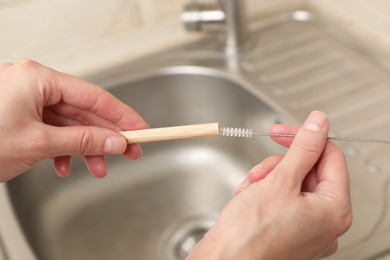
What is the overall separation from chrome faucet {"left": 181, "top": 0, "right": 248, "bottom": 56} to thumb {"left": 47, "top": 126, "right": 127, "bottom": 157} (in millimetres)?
365

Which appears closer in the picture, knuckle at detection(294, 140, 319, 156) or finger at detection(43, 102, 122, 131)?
knuckle at detection(294, 140, 319, 156)

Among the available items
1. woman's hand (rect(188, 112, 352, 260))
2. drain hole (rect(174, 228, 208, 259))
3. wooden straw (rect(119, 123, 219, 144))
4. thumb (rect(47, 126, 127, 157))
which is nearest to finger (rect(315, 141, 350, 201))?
woman's hand (rect(188, 112, 352, 260))

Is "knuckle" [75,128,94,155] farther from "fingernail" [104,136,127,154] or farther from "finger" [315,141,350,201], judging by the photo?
"finger" [315,141,350,201]

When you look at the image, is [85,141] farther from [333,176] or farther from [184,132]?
[333,176]

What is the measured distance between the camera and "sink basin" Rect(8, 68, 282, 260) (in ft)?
2.77

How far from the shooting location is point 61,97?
2.09ft

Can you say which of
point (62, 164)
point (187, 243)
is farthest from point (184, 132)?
point (187, 243)

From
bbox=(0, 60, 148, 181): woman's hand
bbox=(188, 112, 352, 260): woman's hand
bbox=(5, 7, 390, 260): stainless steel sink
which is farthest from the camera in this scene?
bbox=(5, 7, 390, 260): stainless steel sink

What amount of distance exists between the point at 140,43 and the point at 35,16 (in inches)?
7.2

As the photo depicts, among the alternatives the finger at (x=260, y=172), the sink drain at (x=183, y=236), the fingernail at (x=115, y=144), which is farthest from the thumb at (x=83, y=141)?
the sink drain at (x=183, y=236)

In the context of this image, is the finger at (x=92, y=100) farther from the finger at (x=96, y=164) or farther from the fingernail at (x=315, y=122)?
the fingernail at (x=315, y=122)

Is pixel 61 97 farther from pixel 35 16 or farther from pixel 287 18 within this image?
pixel 287 18

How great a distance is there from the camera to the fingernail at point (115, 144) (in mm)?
600

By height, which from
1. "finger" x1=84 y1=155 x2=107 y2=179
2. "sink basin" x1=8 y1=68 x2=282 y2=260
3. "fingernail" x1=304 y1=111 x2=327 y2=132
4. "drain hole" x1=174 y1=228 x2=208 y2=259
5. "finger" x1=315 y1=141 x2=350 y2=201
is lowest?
"drain hole" x1=174 y1=228 x2=208 y2=259
